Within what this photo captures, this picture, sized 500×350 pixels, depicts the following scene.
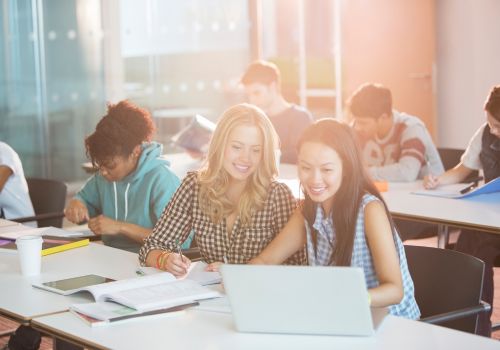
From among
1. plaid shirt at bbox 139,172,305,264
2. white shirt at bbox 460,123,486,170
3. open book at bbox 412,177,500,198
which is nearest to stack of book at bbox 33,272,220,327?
plaid shirt at bbox 139,172,305,264

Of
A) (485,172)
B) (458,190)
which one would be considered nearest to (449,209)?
(458,190)

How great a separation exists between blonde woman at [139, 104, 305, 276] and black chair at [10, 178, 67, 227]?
4.30ft

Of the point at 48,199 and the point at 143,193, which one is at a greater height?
the point at 143,193

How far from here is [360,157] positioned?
2512 millimetres

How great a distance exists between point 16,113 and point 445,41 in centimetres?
374

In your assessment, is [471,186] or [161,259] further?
[471,186]

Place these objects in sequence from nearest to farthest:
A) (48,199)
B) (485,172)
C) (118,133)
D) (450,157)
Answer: (118,133) → (485,172) → (48,199) → (450,157)

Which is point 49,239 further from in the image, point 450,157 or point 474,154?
point 450,157

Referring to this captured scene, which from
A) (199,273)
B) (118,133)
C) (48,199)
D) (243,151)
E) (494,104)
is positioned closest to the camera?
(199,273)

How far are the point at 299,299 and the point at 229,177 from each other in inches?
40.6

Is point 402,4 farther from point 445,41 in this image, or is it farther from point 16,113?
point 16,113

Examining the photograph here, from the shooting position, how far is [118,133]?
3.35 m

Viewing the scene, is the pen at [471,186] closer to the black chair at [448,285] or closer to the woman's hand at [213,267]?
the black chair at [448,285]

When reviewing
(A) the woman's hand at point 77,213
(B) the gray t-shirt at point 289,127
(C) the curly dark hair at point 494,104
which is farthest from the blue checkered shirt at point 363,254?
(B) the gray t-shirt at point 289,127
